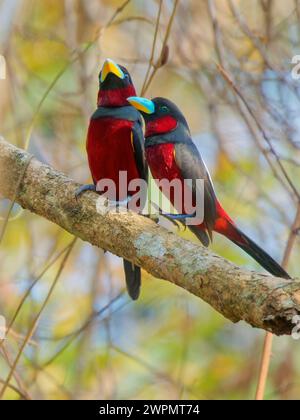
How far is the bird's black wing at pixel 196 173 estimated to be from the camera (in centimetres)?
338

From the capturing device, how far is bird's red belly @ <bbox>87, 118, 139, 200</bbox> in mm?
3438

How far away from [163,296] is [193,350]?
2.72 feet

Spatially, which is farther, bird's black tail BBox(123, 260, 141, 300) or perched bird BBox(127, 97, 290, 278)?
bird's black tail BBox(123, 260, 141, 300)

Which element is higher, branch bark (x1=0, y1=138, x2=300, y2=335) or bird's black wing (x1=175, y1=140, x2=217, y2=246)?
bird's black wing (x1=175, y1=140, x2=217, y2=246)

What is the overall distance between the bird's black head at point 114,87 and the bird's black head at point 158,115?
Answer: 0.38 ft

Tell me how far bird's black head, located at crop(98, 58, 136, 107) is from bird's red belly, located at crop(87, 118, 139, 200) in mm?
126

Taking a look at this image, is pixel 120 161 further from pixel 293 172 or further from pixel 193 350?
pixel 193 350

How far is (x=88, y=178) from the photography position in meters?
4.49

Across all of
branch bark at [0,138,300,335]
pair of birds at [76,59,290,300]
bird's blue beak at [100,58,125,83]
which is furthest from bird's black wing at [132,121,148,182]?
branch bark at [0,138,300,335]

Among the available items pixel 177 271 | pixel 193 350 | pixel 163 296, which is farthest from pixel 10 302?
pixel 177 271

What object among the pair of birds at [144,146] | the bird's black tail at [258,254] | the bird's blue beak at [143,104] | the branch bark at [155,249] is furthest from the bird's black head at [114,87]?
the bird's black tail at [258,254]

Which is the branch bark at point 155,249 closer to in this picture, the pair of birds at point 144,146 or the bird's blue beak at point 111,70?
the pair of birds at point 144,146

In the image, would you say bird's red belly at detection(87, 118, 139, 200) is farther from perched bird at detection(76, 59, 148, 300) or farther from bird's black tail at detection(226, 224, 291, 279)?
bird's black tail at detection(226, 224, 291, 279)

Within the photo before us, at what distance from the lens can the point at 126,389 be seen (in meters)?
5.05
